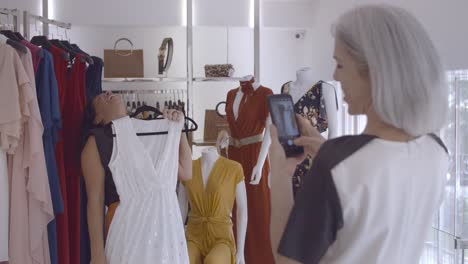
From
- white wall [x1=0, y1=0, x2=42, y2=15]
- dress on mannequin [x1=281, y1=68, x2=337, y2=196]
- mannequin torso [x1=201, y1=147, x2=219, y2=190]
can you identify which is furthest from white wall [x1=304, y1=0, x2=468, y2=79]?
white wall [x1=0, y1=0, x2=42, y2=15]

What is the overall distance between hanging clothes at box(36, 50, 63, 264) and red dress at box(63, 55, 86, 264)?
0.15m

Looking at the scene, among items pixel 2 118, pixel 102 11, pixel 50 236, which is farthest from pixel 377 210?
pixel 102 11

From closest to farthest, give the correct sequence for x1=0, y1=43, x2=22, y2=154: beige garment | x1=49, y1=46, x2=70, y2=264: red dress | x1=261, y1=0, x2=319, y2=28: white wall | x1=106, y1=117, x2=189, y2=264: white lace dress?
1. x1=106, y1=117, x2=189, y2=264: white lace dress
2. x1=0, y1=43, x2=22, y2=154: beige garment
3. x1=49, y1=46, x2=70, y2=264: red dress
4. x1=261, y1=0, x2=319, y2=28: white wall

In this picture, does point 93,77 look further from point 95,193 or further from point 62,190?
point 95,193

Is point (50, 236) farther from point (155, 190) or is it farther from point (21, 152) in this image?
point (155, 190)

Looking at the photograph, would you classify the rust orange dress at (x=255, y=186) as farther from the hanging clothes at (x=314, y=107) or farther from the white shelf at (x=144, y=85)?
the white shelf at (x=144, y=85)

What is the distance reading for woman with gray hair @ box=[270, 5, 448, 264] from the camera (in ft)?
2.97

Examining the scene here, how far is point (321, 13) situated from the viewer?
5211mm

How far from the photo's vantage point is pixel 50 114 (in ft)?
8.09

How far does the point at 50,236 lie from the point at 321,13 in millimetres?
3591

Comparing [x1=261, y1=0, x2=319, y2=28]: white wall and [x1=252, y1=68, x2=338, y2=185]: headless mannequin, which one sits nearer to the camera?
[x1=252, y1=68, x2=338, y2=185]: headless mannequin

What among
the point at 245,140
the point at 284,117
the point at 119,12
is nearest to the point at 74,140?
the point at 245,140

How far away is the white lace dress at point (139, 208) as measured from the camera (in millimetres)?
2135

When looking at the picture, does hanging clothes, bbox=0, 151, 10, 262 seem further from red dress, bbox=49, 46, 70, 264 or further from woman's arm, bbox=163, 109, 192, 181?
woman's arm, bbox=163, 109, 192, 181
